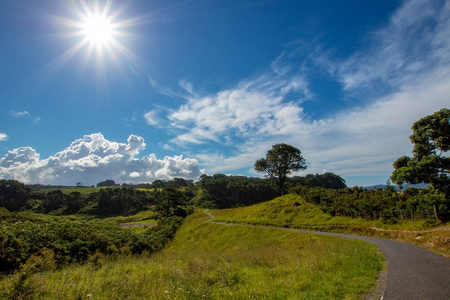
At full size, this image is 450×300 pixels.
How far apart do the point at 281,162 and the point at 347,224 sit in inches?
1176

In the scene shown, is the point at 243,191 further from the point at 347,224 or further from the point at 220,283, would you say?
the point at 220,283

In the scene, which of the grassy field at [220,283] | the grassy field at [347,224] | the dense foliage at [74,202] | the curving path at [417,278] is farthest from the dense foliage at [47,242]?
the dense foliage at [74,202]

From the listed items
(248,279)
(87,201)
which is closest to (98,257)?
(248,279)

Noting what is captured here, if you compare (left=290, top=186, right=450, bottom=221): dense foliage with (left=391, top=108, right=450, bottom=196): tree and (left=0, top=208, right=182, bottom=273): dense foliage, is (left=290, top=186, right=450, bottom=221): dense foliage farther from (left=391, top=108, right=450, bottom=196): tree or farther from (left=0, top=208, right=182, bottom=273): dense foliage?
(left=0, top=208, right=182, bottom=273): dense foliage

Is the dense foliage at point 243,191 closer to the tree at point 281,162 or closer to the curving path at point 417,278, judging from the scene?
the tree at point 281,162

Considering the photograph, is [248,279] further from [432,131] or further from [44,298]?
[432,131]

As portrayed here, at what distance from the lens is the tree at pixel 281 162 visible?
5509 centimetres

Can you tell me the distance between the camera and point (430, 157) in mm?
15086

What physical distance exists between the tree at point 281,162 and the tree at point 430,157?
3827 cm

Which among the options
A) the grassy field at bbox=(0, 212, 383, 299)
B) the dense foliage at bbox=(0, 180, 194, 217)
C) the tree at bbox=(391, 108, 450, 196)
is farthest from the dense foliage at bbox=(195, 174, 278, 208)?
the grassy field at bbox=(0, 212, 383, 299)

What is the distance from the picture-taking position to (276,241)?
2562 centimetres

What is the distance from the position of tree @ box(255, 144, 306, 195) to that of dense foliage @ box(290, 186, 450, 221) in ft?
58.0

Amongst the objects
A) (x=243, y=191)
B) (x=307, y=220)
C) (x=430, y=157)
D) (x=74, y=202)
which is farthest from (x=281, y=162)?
(x=74, y=202)

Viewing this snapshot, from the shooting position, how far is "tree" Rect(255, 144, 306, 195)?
181 feet
